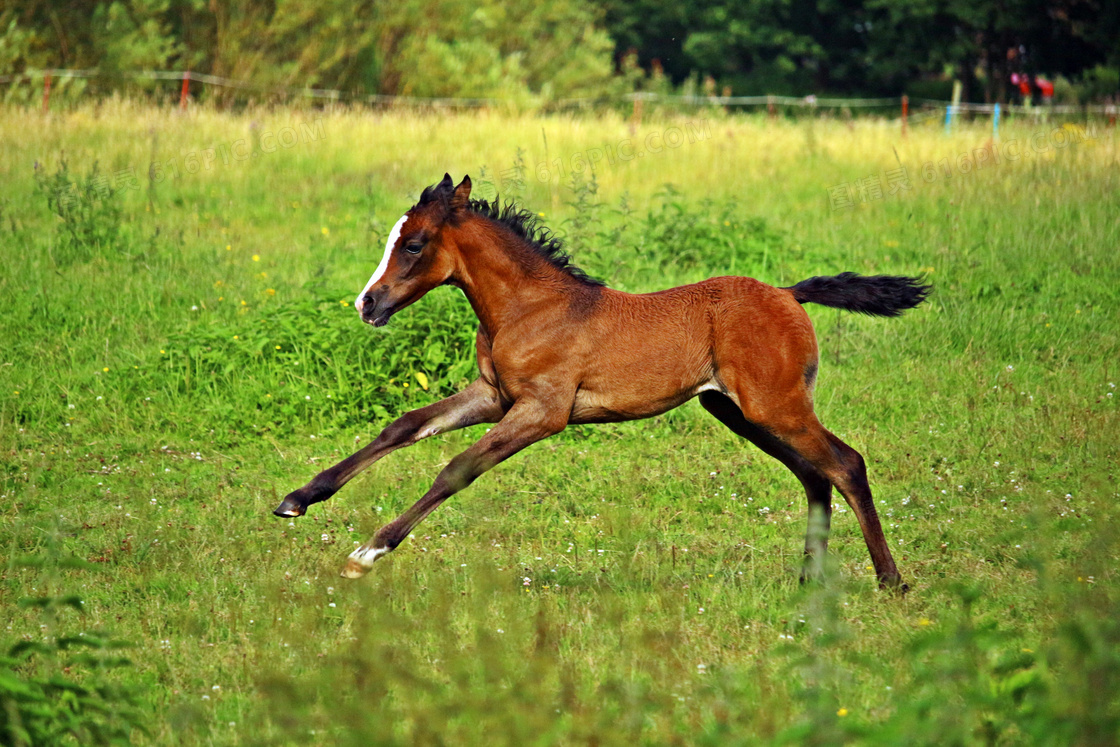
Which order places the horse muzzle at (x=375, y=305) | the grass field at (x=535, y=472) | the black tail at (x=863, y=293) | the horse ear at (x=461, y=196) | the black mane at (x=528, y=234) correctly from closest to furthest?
the grass field at (x=535, y=472)
the horse muzzle at (x=375, y=305)
the horse ear at (x=461, y=196)
the black mane at (x=528, y=234)
the black tail at (x=863, y=293)

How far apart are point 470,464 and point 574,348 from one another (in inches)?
30.2

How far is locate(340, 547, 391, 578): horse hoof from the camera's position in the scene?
5.12m

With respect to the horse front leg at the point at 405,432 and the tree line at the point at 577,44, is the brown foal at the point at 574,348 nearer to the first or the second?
the horse front leg at the point at 405,432

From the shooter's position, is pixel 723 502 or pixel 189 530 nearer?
pixel 189 530

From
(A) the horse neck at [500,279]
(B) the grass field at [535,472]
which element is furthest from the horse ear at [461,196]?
(B) the grass field at [535,472]

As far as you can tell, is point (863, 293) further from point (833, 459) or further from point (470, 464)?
point (470, 464)

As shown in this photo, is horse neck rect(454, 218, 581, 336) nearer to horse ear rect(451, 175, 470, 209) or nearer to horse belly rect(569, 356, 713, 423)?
horse ear rect(451, 175, 470, 209)

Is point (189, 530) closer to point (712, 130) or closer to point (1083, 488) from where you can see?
point (1083, 488)

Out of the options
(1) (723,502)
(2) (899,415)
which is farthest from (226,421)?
(2) (899,415)

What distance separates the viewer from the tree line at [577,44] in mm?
25297

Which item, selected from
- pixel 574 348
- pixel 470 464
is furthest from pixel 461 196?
pixel 470 464

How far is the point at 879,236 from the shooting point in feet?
40.5

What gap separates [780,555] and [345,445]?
11.0ft

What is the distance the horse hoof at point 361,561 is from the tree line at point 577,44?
67.5 feet
